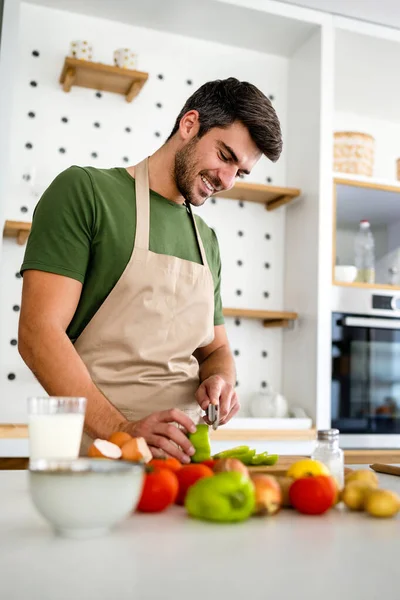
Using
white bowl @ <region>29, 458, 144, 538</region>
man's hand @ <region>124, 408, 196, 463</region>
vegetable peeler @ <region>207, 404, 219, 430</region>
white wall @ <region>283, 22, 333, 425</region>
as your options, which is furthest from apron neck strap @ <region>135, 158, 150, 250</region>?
white wall @ <region>283, 22, 333, 425</region>

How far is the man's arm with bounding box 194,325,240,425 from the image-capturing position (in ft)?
4.71

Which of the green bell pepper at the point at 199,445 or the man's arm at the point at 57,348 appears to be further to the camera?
the man's arm at the point at 57,348

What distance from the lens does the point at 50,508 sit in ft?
2.17

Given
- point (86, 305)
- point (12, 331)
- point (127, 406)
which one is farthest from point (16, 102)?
point (127, 406)

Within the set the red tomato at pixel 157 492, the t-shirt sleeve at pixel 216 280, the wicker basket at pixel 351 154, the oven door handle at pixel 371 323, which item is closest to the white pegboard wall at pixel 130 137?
the wicker basket at pixel 351 154

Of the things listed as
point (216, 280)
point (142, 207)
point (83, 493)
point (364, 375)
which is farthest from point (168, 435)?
point (364, 375)

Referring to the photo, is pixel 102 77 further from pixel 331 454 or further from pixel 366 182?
pixel 331 454

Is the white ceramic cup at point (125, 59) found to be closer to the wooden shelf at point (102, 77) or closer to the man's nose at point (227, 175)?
the wooden shelf at point (102, 77)

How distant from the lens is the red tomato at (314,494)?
838mm

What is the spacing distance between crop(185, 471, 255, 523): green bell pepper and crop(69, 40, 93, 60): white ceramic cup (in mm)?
2266

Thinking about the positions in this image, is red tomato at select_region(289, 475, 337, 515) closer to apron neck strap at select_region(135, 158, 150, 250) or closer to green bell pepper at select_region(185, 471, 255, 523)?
green bell pepper at select_region(185, 471, 255, 523)

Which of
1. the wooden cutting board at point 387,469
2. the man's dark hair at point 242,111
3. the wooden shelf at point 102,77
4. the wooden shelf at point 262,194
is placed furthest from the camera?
the wooden shelf at point 262,194

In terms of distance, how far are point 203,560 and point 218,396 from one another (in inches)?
31.3

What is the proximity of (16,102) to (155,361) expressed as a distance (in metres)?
1.68
